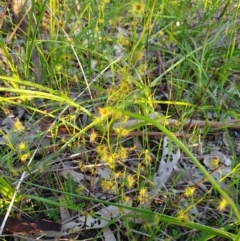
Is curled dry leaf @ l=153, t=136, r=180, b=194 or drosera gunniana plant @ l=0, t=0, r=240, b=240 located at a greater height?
drosera gunniana plant @ l=0, t=0, r=240, b=240

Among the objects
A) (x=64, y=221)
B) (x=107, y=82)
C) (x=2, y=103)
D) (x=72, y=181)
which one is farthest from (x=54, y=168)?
(x=107, y=82)

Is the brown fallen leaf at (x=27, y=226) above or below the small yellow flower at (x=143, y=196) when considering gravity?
below

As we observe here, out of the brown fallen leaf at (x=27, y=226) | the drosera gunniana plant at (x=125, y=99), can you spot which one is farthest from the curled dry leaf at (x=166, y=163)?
the brown fallen leaf at (x=27, y=226)

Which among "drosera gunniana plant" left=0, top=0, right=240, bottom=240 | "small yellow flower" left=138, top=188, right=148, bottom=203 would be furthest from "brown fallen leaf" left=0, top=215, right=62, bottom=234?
"small yellow flower" left=138, top=188, right=148, bottom=203

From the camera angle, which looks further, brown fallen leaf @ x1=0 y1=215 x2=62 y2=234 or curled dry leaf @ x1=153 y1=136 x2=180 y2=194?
curled dry leaf @ x1=153 y1=136 x2=180 y2=194

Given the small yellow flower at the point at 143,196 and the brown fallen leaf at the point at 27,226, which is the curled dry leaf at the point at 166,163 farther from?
the brown fallen leaf at the point at 27,226

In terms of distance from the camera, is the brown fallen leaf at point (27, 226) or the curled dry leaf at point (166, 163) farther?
the curled dry leaf at point (166, 163)

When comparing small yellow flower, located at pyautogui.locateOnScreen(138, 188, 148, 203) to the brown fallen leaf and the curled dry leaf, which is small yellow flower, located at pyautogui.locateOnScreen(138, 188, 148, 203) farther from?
the brown fallen leaf
